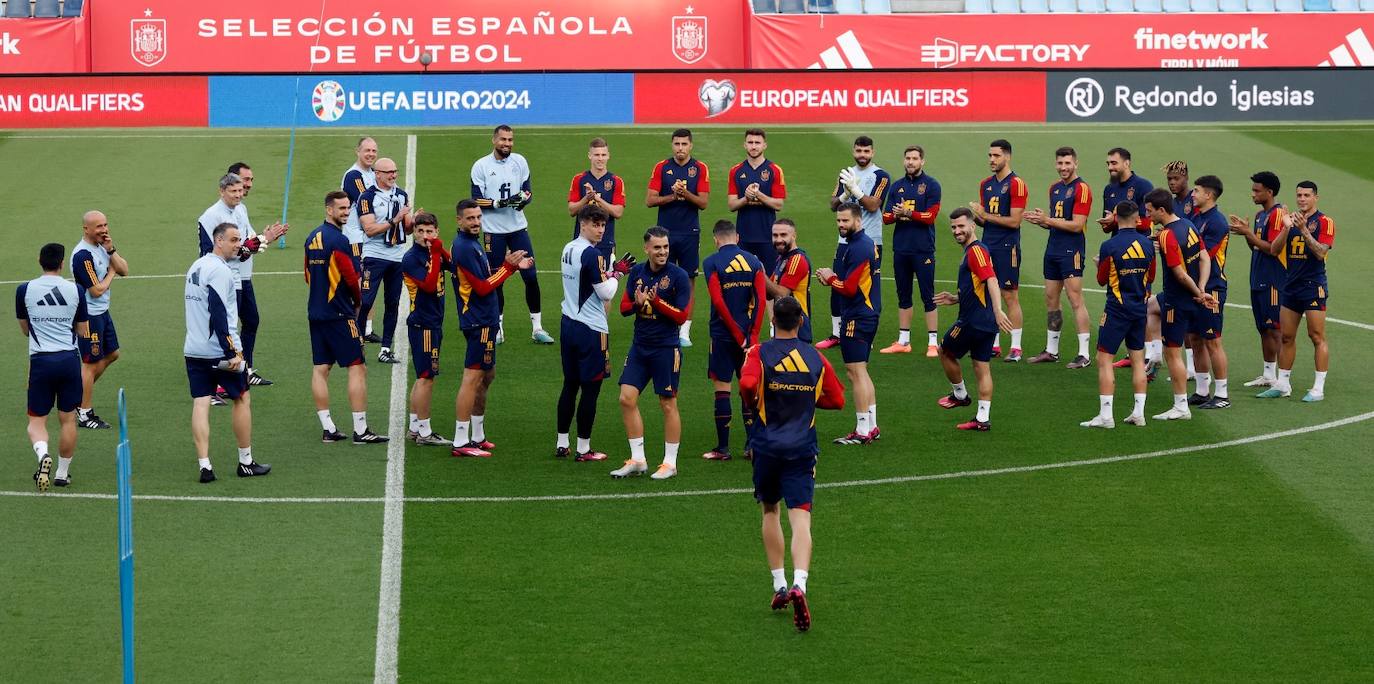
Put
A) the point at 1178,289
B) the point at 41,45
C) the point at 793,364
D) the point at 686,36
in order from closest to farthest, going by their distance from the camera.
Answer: the point at 793,364 < the point at 1178,289 < the point at 41,45 < the point at 686,36

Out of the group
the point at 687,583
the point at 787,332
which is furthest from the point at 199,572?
the point at 787,332

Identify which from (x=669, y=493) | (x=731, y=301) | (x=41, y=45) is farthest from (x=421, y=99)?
(x=669, y=493)

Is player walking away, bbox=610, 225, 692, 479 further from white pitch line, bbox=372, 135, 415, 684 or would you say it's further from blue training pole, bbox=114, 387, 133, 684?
blue training pole, bbox=114, 387, 133, 684

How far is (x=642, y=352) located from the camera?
1422 centimetres

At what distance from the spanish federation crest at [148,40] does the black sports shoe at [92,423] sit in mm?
28804

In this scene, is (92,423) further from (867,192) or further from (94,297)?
(867,192)

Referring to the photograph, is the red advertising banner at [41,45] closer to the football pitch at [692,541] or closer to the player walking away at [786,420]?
the football pitch at [692,541]

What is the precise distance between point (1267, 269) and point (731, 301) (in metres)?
6.41

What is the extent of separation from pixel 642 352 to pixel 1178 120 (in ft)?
78.0

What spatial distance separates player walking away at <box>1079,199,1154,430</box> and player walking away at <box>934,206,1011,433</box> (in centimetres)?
108

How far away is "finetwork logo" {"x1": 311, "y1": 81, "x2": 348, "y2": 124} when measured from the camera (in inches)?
1329

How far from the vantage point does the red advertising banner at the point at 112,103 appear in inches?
1319

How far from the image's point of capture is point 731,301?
47.1 feet

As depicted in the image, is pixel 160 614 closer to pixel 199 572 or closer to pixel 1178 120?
pixel 199 572
